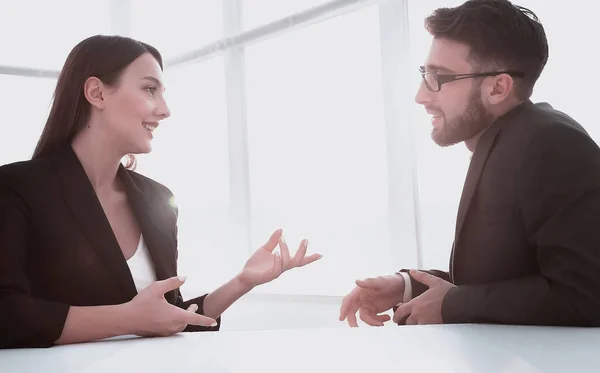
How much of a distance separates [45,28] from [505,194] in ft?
12.5

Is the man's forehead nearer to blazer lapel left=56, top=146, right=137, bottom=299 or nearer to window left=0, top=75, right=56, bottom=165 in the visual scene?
blazer lapel left=56, top=146, right=137, bottom=299

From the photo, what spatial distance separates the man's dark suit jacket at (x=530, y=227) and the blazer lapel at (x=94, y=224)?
0.84m

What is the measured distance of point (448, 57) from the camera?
1.48 meters

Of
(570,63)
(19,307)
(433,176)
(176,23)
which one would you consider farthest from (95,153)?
(176,23)

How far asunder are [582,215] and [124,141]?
4.26ft

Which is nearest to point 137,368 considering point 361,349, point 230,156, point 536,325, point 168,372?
point 168,372

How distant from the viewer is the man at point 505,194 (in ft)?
3.34

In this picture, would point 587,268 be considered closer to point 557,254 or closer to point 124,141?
point 557,254

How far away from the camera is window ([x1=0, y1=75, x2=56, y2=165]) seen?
3.64 meters

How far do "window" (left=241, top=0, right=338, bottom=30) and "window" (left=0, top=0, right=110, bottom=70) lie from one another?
153 cm

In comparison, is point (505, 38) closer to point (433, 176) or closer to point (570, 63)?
point (570, 63)

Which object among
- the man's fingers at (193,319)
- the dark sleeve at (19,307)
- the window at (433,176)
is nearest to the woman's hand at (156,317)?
the man's fingers at (193,319)

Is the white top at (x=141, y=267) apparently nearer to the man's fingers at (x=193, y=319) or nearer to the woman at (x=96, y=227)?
the woman at (x=96, y=227)

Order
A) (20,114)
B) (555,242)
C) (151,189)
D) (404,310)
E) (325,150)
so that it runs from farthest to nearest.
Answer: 1. (20,114)
2. (325,150)
3. (151,189)
4. (404,310)
5. (555,242)
